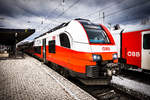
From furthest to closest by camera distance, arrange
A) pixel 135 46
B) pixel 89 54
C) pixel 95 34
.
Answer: pixel 135 46
pixel 95 34
pixel 89 54

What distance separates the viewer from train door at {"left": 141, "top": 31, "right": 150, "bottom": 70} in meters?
5.91

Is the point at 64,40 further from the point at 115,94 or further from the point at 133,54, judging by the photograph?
the point at 133,54

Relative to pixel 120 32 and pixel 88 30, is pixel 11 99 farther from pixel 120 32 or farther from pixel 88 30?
pixel 120 32

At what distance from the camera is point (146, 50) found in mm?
6016

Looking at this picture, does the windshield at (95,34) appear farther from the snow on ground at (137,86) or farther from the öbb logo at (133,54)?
the öbb logo at (133,54)

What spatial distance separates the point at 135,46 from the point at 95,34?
382cm

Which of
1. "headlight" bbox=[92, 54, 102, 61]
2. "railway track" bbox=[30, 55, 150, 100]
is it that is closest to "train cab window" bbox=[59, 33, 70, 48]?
"headlight" bbox=[92, 54, 102, 61]

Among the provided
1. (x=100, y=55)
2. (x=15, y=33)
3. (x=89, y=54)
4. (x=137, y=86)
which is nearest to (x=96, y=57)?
(x=100, y=55)

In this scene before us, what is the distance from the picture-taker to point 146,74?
695cm

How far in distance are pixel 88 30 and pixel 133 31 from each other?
423 centimetres

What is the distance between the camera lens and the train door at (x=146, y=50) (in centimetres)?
591

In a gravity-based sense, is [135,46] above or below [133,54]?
above

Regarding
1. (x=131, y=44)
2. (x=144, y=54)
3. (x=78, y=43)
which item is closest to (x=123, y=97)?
(x=78, y=43)

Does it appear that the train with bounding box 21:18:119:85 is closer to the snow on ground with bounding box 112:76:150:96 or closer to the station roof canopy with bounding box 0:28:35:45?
the snow on ground with bounding box 112:76:150:96
